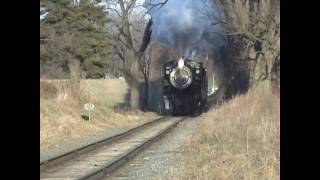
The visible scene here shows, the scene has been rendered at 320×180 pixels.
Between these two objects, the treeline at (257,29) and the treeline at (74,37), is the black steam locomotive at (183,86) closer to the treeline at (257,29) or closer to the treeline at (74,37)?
the treeline at (257,29)

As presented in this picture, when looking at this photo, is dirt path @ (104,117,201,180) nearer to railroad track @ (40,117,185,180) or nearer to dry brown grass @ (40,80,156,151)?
railroad track @ (40,117,185,180)

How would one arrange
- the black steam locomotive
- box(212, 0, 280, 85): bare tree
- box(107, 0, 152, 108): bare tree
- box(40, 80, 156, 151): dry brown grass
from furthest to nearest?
box(107, 0, 152, 108): bare tree < the black steam locomotive < box(212, 0, 280, 85): bare tree < box(40, 80, 156, 151): dry brown grass

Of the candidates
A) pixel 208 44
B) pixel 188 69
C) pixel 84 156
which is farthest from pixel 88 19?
pixel 84 156

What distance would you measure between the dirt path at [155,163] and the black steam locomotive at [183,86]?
67.4 feet

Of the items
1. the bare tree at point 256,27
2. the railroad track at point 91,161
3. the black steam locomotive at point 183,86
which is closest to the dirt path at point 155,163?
the railroad track at point 91,161

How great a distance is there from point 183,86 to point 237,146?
2557 cm

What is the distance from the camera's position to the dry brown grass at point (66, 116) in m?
23.0

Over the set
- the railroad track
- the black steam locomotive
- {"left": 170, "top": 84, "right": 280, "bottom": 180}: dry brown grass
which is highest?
the black steam locomotive

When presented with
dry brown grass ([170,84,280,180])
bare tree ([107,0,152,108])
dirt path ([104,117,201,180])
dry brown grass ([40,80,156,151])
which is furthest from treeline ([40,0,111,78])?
dirt path ([104,117,201,180])

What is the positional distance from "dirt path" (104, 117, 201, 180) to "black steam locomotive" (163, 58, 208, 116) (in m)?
20.5

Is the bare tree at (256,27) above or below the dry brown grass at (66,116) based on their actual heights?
above

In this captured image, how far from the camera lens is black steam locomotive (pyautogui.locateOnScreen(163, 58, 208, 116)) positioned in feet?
136

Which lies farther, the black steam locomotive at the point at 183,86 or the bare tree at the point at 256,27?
the black steam locomotive at the point at 183,86
